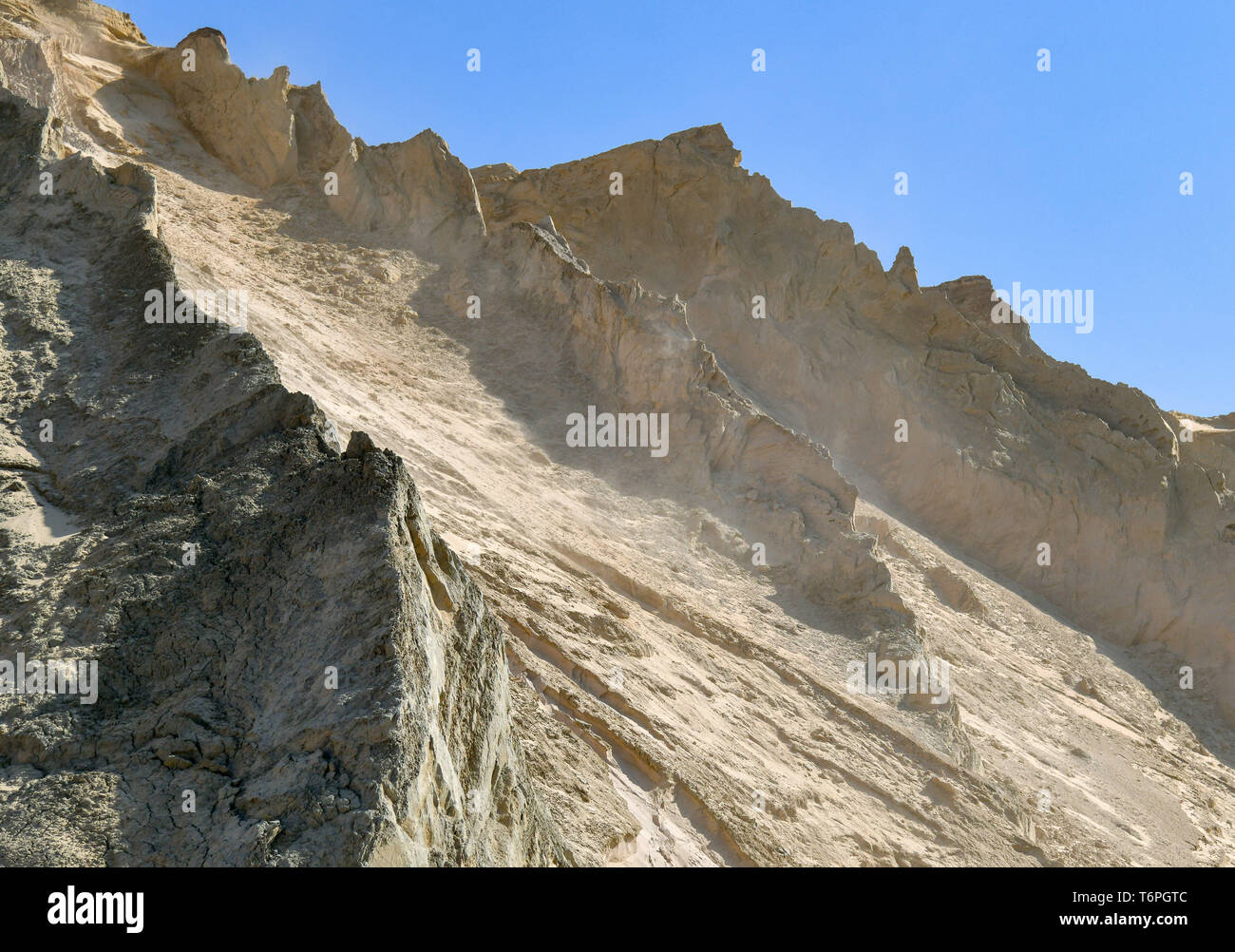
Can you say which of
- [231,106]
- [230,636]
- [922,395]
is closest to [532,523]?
[230,636]

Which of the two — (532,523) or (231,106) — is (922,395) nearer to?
(532,523)

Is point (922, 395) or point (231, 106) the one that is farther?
point (922, 395)

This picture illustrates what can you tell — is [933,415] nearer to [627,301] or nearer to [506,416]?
[627,301]

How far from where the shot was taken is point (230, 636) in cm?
537

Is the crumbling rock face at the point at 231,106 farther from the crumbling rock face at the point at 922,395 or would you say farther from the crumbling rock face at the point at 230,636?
the crumbling rock face at the point at 230,636

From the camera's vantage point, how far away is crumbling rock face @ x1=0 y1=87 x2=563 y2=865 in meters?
4.52

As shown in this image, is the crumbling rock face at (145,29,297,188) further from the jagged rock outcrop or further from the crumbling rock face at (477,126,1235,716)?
the crumbling rock face at (477,126,1235,716)

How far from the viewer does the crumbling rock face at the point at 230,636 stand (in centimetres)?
452

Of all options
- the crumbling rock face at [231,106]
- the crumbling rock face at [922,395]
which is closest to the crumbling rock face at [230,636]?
the crumbling rock face at [231,106]

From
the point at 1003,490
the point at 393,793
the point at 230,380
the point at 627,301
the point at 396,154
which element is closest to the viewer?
the point at 393,793

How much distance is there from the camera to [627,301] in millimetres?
15852

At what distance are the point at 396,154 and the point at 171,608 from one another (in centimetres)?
1326

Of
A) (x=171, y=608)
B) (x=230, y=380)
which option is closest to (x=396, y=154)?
(x=230, y=380)

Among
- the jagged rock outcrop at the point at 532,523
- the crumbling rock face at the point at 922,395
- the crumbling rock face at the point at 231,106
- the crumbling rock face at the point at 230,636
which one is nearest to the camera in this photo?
the crumbling rock face at the point at 230,636
